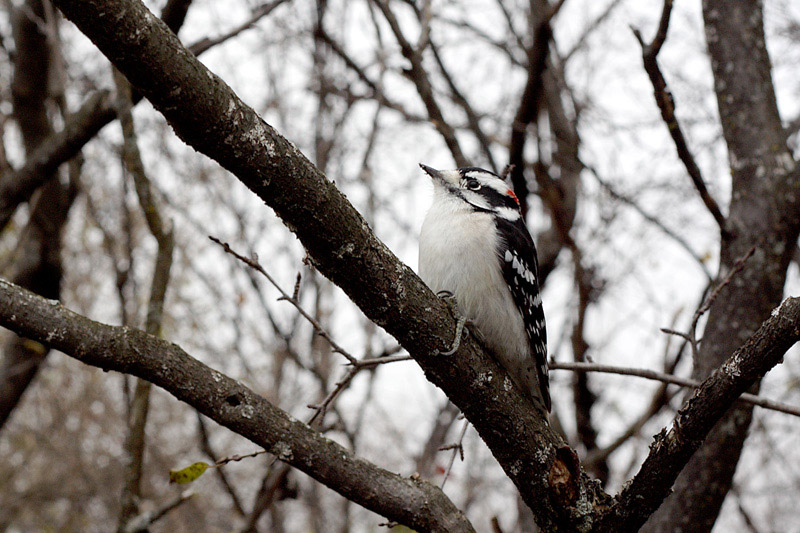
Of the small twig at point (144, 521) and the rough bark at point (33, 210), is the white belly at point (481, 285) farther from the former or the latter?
the rough bark at point (33, 210)

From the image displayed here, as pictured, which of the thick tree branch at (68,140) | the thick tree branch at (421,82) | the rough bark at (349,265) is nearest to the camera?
the rough bark at (349,265)

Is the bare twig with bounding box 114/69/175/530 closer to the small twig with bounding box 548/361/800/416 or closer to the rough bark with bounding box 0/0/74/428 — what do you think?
the small twig with bounding box 548/361/800/416

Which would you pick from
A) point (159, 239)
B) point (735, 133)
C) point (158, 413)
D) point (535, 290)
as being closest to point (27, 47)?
point (159, 239)

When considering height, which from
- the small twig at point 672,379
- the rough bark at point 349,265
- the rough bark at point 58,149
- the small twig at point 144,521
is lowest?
the small twig at point 144,521

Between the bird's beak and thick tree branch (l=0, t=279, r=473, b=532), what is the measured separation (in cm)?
159

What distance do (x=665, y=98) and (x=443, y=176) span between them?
110 centimetres

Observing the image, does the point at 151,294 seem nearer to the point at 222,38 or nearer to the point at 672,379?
the point at 222,38

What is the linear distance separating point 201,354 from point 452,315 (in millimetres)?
6729

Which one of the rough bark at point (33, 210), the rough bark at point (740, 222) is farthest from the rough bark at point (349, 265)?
the rough bark at point (33, 210)

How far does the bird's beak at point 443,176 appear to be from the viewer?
3.50 metres

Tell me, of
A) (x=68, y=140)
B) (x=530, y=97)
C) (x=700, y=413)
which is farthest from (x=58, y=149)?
(x=700, y=413)

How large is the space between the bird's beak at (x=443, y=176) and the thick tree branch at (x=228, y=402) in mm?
1590

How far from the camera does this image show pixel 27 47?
534 cm

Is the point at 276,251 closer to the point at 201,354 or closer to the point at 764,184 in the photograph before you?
the point at 201,354
